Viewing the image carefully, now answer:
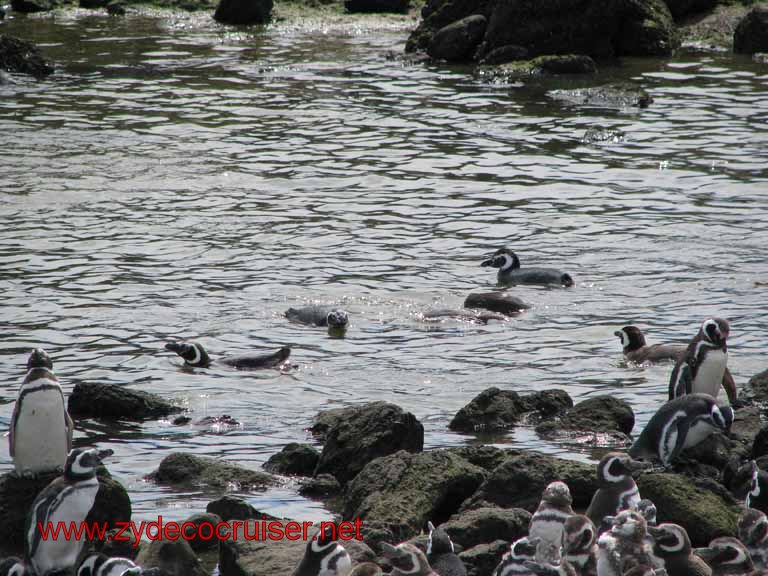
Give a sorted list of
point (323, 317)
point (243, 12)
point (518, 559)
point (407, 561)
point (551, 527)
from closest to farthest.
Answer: point (518, 559)
point (407, 561)
point (551, 527)
point (323, 317)
point (243, 12)

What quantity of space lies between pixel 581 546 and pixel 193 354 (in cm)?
660

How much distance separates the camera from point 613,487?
8281 millimetres

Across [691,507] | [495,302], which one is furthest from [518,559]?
[495,302]

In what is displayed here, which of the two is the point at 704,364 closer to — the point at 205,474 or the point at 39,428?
the point at 205,474

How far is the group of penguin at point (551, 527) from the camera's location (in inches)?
274

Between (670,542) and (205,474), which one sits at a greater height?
(670,542)

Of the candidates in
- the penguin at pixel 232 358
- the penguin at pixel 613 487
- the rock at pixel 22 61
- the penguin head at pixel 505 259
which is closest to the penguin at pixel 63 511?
the penguin at pixel 613 487

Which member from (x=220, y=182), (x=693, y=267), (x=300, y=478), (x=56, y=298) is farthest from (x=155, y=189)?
(x=300, y=478)

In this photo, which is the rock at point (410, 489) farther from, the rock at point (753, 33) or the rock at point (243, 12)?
the rock at point (243, 12)

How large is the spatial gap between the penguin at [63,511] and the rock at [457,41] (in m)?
25.1

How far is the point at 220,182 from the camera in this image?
20.7 metres

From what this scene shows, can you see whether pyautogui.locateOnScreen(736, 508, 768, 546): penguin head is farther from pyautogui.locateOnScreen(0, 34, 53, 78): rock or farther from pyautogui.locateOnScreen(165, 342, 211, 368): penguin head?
pyautogui.locateOnScreen(0, 34, 53, 78): rock

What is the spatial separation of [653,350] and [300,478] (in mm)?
4576

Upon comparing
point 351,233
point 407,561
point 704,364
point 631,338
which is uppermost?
point 407,561
